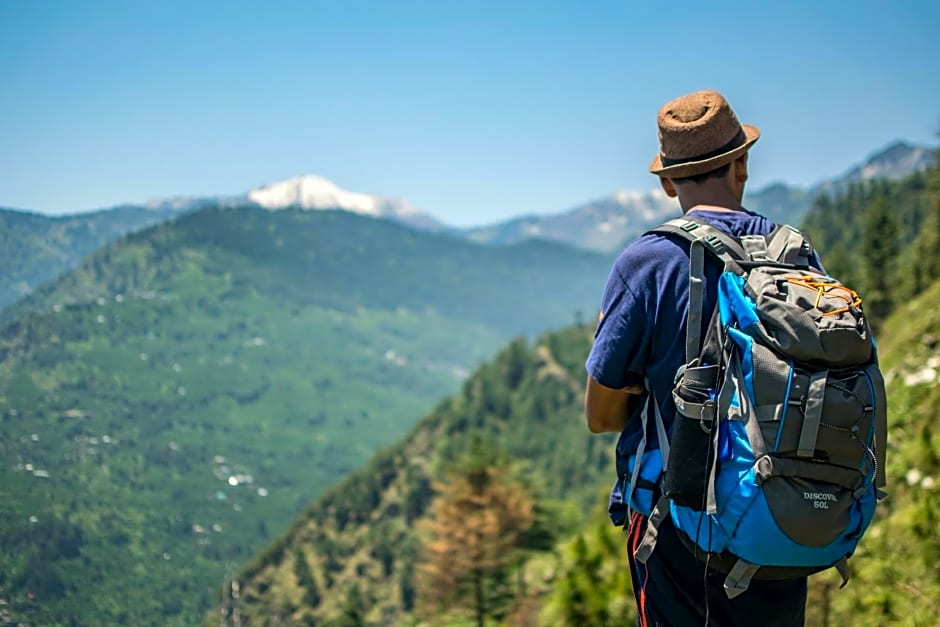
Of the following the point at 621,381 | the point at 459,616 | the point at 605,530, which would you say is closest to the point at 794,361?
the point at 621,381

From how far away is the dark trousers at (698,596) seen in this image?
285 centimetres

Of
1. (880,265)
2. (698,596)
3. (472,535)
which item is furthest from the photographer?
(880,265)

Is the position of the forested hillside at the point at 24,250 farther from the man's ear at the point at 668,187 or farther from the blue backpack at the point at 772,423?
the blue backpack at the point at 772,423

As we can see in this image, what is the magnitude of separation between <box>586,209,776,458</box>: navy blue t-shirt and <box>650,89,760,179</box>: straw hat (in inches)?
9.4

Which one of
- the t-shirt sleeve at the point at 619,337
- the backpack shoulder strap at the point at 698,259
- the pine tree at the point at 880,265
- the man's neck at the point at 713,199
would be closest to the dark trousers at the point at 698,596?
the t-shirt sleeve at the point at 619,337

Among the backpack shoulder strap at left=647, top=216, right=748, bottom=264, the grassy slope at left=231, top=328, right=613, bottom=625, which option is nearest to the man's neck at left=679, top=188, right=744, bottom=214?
the backpack shoulder strap at left=647, top=216, right=748, bottom=264

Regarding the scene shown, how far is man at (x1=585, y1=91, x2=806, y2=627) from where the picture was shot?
286cm

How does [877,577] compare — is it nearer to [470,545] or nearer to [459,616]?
[470,545]

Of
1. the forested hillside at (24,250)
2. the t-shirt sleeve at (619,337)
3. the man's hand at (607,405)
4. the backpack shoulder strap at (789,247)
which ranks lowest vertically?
the man's hand at (607,405)

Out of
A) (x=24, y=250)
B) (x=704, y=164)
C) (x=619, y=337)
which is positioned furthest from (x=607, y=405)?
(x=24, y=250)

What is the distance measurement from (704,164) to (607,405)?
3.39 ft

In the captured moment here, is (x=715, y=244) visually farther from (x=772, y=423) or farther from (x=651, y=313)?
(x=772, y=423)

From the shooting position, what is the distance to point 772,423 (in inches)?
101

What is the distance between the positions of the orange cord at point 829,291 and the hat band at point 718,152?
64 centimetres
